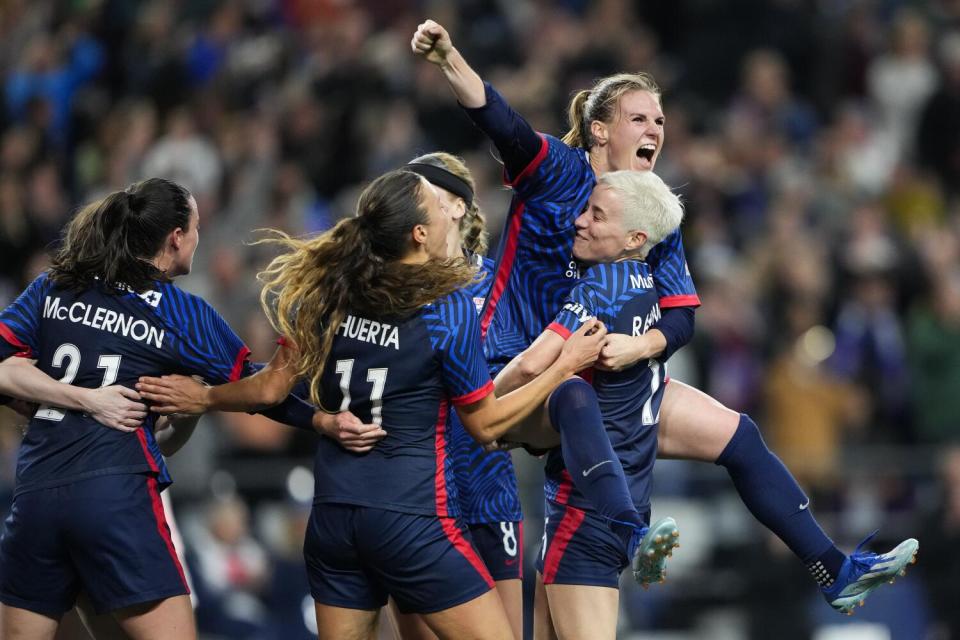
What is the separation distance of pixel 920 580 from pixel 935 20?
597 cm

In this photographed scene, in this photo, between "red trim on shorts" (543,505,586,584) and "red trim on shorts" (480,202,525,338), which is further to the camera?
"red trim on shorts" (480,202,525,338)

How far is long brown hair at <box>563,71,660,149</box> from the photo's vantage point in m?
Result: 5.96

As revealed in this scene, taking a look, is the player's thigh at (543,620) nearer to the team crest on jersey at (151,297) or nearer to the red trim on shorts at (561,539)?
the red trim on shorts at (561,539)

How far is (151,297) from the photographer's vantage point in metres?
5.29

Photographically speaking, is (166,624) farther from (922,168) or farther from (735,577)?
(922,168)

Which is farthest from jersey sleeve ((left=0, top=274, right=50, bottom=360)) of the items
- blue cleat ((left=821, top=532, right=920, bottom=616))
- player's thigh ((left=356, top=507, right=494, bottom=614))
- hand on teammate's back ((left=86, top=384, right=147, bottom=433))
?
blue cleat ((left=821, top=532, right=920, bottom=616))

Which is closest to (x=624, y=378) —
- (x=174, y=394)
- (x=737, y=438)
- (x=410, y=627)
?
(x=737, y=438)

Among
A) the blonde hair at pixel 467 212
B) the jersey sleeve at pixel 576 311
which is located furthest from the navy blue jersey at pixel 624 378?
the blonde hair at pixel 467 212

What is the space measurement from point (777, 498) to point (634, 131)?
4.83 feet

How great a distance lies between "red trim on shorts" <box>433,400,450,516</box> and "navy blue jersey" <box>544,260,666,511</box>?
548 millimetres

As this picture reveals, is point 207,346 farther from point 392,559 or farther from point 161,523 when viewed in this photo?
point 392,559

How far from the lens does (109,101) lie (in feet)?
42.2

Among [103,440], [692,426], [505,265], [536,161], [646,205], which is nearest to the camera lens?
[103,440]

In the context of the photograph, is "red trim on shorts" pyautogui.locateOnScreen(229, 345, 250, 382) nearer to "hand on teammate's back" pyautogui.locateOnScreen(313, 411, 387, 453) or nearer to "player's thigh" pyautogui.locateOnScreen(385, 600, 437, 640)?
"hand on teammate's back" pyautogui.locateOnScreen(313, 411, 387, 453)
